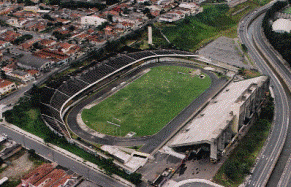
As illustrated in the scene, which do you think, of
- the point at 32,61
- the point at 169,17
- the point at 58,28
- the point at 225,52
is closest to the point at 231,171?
the point at 225,52

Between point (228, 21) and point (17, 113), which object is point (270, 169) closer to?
point (17, 113)

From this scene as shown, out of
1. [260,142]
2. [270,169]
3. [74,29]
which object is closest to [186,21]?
[74,29]

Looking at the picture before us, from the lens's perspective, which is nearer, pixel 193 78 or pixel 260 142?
pixel 260 142

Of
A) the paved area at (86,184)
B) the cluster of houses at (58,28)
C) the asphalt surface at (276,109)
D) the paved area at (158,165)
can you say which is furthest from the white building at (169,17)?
the paved area at (86,184)

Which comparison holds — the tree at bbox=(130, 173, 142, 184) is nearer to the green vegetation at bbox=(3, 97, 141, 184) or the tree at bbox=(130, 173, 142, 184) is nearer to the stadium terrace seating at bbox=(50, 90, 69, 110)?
the green vegetation at bbox=(3, 97, 141, 184)

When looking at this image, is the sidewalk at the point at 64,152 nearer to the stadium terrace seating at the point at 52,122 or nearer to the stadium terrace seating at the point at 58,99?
the stadium terrace seating at the point at 52,122

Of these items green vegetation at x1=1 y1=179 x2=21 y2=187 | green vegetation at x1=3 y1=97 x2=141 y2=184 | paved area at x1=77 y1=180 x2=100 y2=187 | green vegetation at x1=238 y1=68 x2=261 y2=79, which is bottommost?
green vegetation at x1=1 y1=179 x2=21 y2=187

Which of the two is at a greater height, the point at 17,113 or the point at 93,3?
the point at 93,3

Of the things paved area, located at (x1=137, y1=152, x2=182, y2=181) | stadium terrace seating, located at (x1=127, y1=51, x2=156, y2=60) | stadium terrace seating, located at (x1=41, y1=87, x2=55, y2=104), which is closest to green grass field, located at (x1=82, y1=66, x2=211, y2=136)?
stadium terrace seating, located at (x1=127, y1=51, x2=156, y2=60)
